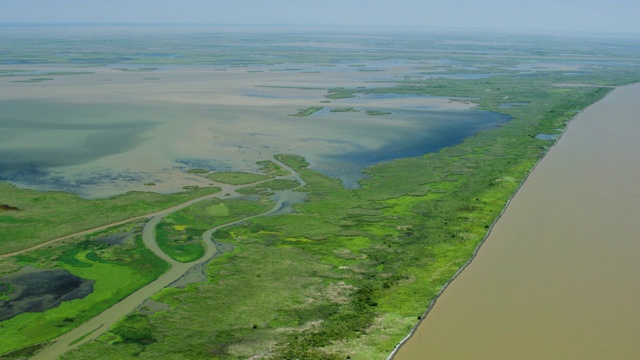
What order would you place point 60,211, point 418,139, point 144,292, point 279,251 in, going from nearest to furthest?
1. point 144,292
2. point 279,251
3. point 60,211
4. point 418,139

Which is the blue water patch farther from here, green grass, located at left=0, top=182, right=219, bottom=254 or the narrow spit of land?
green grass, located at left=0, top=182, right=219, bottom=254

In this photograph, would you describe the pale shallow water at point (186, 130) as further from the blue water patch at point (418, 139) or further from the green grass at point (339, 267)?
the green grass at point (339, 267)

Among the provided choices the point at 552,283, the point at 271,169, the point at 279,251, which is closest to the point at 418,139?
the point at 271,169

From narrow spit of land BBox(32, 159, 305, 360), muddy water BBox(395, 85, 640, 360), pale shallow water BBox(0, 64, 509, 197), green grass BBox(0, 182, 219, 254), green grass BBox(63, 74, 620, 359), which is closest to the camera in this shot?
narrow spit of land BBox(32, 159, 305, 360)

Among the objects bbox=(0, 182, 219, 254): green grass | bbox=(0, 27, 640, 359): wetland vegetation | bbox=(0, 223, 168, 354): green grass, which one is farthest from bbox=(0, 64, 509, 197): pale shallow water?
bbox=(0, 223, 168, 354): green grass

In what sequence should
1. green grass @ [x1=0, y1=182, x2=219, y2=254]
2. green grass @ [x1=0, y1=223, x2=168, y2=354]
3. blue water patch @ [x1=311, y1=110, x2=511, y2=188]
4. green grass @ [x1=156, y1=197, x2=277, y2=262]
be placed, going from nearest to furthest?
green grass @ [x1=0, y1=223, x2=168, y2=354] → green grass @ [x1=156, y1=197, x2=277, y2=262] → green grass @ [x1=0, y1=182, x2=219, y2=254] → blue water patch @ [x1=311, y1=110, x2=511, y2=188]

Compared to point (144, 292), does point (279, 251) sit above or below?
above

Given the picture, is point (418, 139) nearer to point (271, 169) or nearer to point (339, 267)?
point (271, 169)
